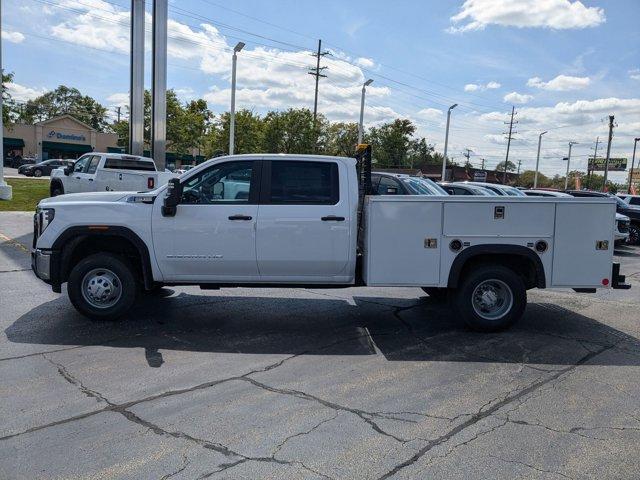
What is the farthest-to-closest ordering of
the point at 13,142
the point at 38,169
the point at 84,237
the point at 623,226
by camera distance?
the point at 13,142, the point at 38,169, the point at 623,226, the point at 84,237

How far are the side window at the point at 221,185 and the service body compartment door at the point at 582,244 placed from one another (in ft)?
12.0

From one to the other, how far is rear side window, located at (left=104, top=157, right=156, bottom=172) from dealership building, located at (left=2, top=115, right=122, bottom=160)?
50393 mm

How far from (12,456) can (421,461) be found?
8.65ft

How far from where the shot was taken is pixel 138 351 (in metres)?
5.68

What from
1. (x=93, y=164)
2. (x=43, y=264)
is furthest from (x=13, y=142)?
(x=43, y=264)

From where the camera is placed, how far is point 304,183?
6484 mm

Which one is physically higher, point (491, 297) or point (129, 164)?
point (129, 164)

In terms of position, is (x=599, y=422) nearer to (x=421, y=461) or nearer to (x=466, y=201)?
(x=421, y=461)

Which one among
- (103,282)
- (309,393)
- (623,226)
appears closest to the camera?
(309,393)

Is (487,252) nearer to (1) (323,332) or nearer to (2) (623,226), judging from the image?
(1) (323,332)

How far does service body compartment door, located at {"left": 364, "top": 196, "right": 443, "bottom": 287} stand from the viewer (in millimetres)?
6320

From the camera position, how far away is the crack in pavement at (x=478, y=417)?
11.6ft

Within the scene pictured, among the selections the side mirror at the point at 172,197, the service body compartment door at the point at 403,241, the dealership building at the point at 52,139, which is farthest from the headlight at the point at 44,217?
the dealership building at the point at 52,139

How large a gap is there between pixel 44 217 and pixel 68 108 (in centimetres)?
10249
